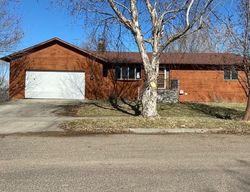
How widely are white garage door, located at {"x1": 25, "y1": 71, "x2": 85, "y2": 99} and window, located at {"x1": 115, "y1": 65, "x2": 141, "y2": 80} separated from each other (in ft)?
8.94

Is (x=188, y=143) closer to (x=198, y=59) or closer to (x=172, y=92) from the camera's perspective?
(x=172, y=92)

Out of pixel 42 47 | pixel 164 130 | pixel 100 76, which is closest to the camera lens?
pixel 164 130

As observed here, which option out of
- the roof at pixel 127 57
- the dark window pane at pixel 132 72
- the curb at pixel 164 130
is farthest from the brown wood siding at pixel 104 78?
the curb at pixel 164 130

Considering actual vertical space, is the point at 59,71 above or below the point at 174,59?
below

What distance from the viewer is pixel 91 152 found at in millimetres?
10141

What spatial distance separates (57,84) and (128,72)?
551 cm

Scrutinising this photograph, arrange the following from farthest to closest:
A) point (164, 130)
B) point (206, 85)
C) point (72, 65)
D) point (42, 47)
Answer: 1. point (206, 85)
2. point (72, 65)
3. point (42, 47)
4. point (164, 130)

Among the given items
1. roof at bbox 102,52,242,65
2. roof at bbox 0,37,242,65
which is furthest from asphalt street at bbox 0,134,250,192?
roof at bbox 102,52,242,65

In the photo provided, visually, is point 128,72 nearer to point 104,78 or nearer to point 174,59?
point 104,78

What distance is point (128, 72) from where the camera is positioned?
110ft

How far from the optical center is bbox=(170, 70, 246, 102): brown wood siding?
33781 millimetres

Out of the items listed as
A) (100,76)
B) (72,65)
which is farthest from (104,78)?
(72,65)

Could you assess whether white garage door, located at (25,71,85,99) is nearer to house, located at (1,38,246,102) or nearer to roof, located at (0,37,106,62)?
house, located at (1,38,246,102)

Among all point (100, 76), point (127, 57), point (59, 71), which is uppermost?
point (127, 57)
